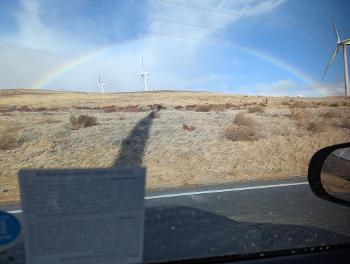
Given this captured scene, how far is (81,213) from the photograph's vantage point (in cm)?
239

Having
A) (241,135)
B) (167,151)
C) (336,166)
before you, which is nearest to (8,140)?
(167,151)

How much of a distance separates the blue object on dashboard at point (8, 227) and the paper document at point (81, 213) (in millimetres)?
153

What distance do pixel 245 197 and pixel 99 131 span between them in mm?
10899

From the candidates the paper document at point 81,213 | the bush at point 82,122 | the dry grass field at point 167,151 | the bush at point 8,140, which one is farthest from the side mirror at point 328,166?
the bush at point 82,122

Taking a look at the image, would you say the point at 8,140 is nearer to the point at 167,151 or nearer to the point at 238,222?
the point at 167,151

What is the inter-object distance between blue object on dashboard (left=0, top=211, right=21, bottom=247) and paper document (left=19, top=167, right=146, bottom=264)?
15 centimetres

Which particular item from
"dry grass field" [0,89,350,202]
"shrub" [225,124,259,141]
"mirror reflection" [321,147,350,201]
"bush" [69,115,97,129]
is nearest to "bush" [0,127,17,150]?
"dry grass field" [0,89,350,202]

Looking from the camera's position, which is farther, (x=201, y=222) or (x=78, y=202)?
(x=201, y=222)

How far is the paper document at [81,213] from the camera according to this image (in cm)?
233

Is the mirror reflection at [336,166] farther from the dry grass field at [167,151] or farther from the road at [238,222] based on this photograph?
the dry grass field at [167,151]

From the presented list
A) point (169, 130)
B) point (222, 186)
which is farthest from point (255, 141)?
point (222, 186)

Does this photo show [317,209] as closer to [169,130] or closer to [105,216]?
[105,216]

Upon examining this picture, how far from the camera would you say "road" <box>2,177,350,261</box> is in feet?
12.6

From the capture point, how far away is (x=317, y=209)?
238 inches
